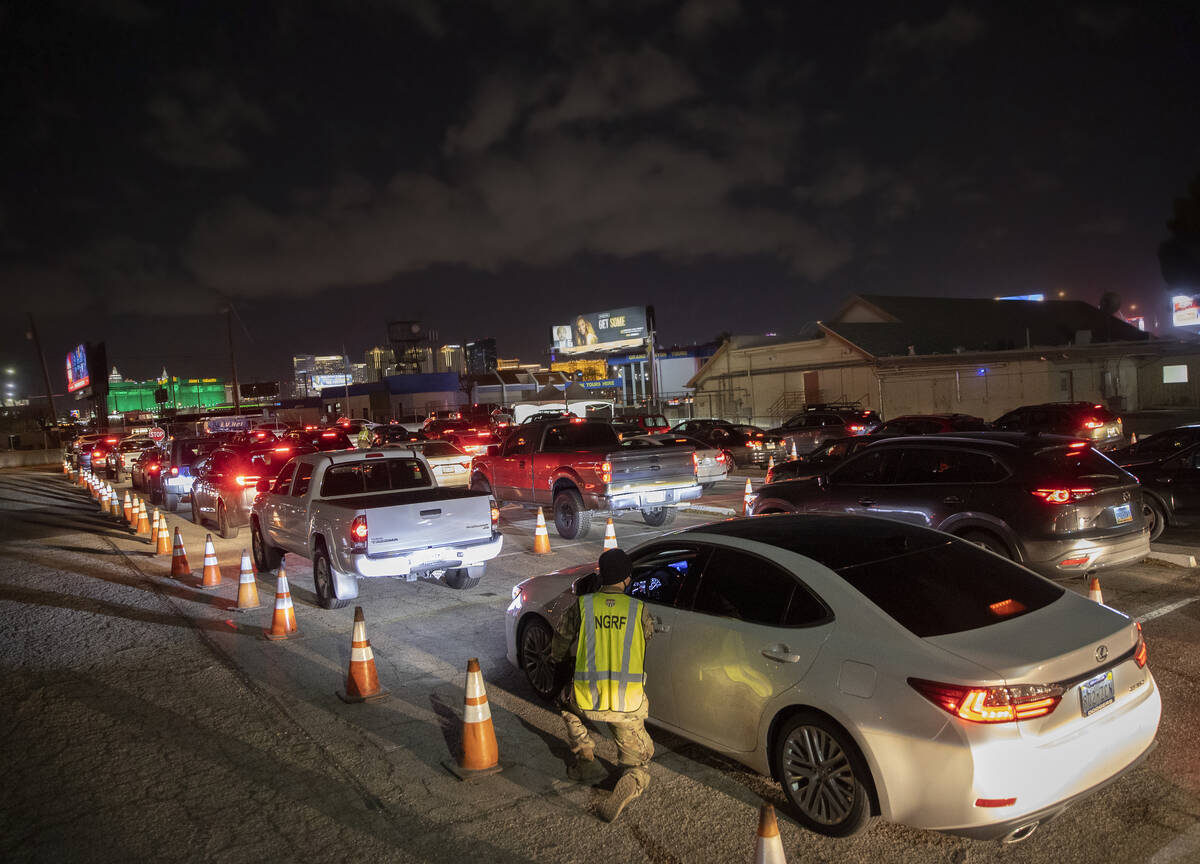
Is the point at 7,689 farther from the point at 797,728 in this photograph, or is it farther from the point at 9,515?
the point at 9,515

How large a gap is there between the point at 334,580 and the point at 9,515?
57.5 feet

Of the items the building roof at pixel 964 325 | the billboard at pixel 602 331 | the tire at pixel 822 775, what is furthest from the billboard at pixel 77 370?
the tire at pixel 822 775

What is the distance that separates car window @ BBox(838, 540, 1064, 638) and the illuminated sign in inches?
2629

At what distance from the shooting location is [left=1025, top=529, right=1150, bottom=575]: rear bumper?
7719 millimetres

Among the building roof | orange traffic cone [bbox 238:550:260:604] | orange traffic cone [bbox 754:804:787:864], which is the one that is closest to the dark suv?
orange traffic cone [bbox 754:804:787:864]

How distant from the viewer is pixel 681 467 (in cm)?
1336

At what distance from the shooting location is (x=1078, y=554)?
7.73 m

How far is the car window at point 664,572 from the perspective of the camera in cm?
509

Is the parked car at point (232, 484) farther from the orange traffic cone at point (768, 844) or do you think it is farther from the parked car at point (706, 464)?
the orange traffic cone at point (768, 844)

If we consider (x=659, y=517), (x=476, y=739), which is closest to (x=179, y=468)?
(x=659, y=517)

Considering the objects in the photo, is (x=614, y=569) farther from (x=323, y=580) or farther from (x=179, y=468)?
(x=179, y=468)

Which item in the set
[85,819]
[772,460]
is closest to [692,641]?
[85,819]

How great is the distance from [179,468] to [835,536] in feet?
63.9

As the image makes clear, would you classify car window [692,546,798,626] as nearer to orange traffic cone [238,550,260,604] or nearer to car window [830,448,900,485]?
car window [830,448,900,485]
